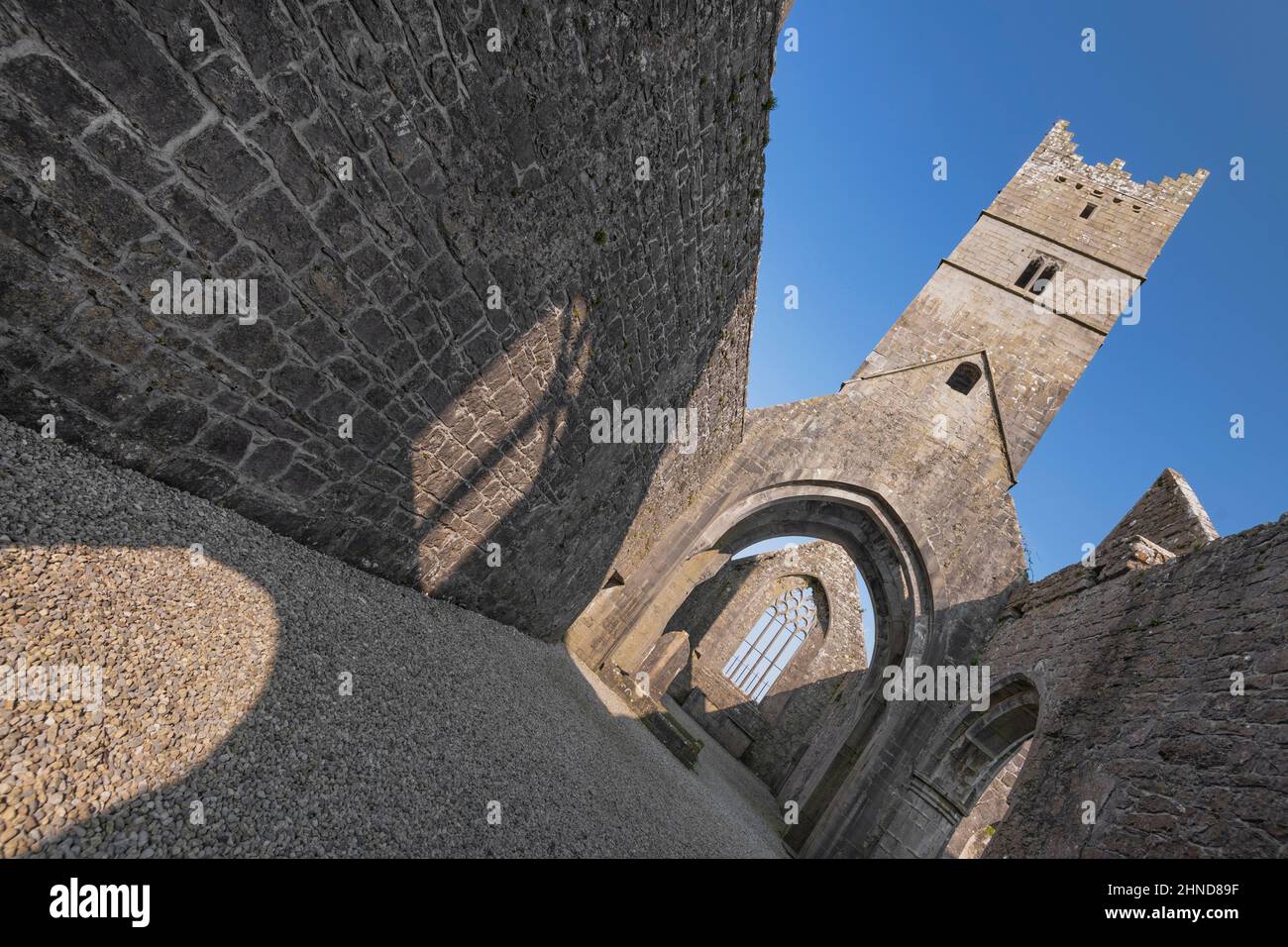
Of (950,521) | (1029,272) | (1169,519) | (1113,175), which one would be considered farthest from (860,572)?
(1113,175)

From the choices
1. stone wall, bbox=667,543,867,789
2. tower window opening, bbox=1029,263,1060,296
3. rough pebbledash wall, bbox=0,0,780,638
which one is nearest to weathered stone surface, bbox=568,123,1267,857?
tower window opening, bbox=1029,263,1060,296

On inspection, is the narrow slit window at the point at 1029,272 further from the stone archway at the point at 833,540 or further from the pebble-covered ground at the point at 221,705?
the pebble-covered ground at the point at 221,705

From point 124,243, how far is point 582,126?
9.00 ft

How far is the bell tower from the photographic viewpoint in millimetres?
11664

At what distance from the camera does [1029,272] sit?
12773 mm

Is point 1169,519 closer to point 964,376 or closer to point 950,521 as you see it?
point 950,521

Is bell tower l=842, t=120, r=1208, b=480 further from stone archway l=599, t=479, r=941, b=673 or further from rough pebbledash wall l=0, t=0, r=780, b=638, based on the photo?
rough pebbledash wall l=0, t=0, r=780, b=638

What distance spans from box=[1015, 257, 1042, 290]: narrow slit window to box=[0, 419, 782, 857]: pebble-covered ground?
14.1m

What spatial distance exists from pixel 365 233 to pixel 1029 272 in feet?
48.1

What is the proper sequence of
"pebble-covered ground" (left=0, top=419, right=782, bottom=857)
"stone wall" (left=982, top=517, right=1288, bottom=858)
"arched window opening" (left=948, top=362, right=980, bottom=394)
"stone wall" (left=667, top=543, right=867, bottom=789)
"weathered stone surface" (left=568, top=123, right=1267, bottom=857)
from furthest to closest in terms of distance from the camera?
"stone wall" (left=667, top=543, right=867, bottom=789)
"arched window opening" (left=948, top=362, right=980, bottom=394)
"weathered stone surface" (left=568, top=123, right=1267, bottom=857)
"stone wall" (left=982, top=517, right=1288, bottom=858)
"pebble-covered ground" (left=0, top=419, right=782, bottom=857)

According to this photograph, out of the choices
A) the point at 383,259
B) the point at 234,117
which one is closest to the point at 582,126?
the point at 383,259

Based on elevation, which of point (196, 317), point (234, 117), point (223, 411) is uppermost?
Result: point (234, 117)

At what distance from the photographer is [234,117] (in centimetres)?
222
